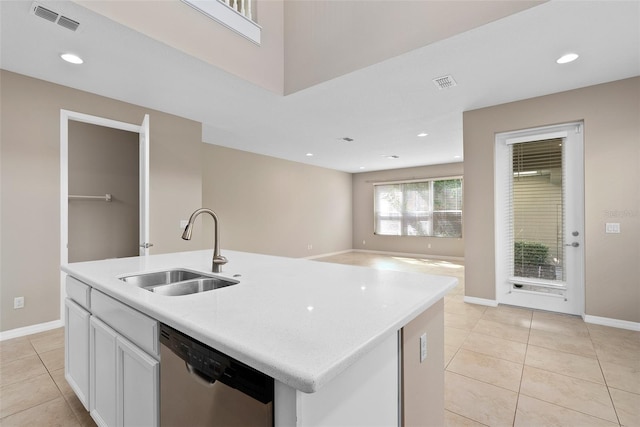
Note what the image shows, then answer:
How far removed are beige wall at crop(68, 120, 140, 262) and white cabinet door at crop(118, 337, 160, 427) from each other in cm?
378

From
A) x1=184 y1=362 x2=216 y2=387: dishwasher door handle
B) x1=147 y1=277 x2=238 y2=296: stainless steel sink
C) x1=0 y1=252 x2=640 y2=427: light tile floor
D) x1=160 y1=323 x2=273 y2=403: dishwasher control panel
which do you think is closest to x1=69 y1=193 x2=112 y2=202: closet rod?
x1=0 y1=252 x2=640 y2=427: light tile floor

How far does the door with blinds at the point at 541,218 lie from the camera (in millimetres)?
3336

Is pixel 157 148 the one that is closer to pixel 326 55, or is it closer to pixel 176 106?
pixel 176 106

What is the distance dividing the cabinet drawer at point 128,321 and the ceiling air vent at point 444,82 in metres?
3.16

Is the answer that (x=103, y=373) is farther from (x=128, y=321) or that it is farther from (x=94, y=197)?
(x=94, y=197)

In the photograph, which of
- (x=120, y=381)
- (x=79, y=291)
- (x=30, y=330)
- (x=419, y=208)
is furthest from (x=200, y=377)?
(x=419, y=208)

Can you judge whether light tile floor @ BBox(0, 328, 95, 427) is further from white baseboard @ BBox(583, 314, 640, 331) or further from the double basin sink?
white baseboard @ BBox(583, 314, 640, 331)

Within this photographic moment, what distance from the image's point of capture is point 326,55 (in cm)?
294

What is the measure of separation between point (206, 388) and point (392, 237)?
27.1ft

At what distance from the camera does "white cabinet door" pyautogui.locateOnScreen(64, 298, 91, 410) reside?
155cm

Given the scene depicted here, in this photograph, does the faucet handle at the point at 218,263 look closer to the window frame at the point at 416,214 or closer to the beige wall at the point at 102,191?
the beige wall at the point at 102,191

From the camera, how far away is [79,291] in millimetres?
1649

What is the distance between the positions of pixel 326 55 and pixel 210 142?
3.46 meters

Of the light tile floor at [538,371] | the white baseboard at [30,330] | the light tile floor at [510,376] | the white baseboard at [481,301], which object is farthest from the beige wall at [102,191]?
the white baseboard at [481,301]
